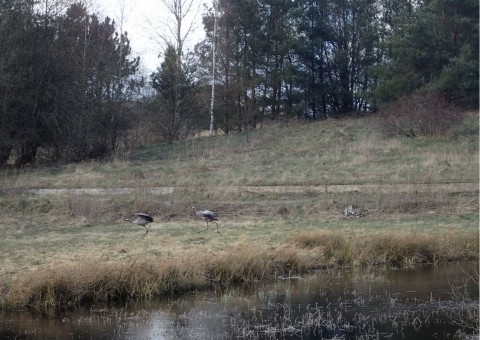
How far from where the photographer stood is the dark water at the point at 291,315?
13.2 meters

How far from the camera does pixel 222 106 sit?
52594 mm

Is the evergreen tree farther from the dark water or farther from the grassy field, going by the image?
the dark water

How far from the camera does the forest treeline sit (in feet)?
135

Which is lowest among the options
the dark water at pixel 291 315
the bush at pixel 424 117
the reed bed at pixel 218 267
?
the dark water at pixel 291 315

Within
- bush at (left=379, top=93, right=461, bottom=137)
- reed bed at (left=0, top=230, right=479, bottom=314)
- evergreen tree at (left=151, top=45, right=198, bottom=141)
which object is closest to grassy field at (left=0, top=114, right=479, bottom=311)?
reed bed at (left=0, top=230, right=479, bottom=314)

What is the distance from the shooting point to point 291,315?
46.9 ft

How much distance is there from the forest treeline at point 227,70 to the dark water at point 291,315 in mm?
25673

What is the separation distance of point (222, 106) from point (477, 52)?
1812 centimetres

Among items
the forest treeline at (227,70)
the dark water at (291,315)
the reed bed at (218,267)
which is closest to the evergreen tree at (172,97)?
the forest treeline at (227,70)

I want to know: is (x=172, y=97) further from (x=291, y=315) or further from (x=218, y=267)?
(x=291, y=315)

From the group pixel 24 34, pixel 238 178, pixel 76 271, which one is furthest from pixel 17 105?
pixel 76 271

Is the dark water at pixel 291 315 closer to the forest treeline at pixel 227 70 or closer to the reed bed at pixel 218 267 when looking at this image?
the reed bed at pixel 218 267

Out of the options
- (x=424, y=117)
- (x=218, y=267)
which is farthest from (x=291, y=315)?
(x=424, y=117)

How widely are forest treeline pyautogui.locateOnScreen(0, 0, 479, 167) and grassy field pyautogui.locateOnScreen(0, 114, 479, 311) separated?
3.38 m
